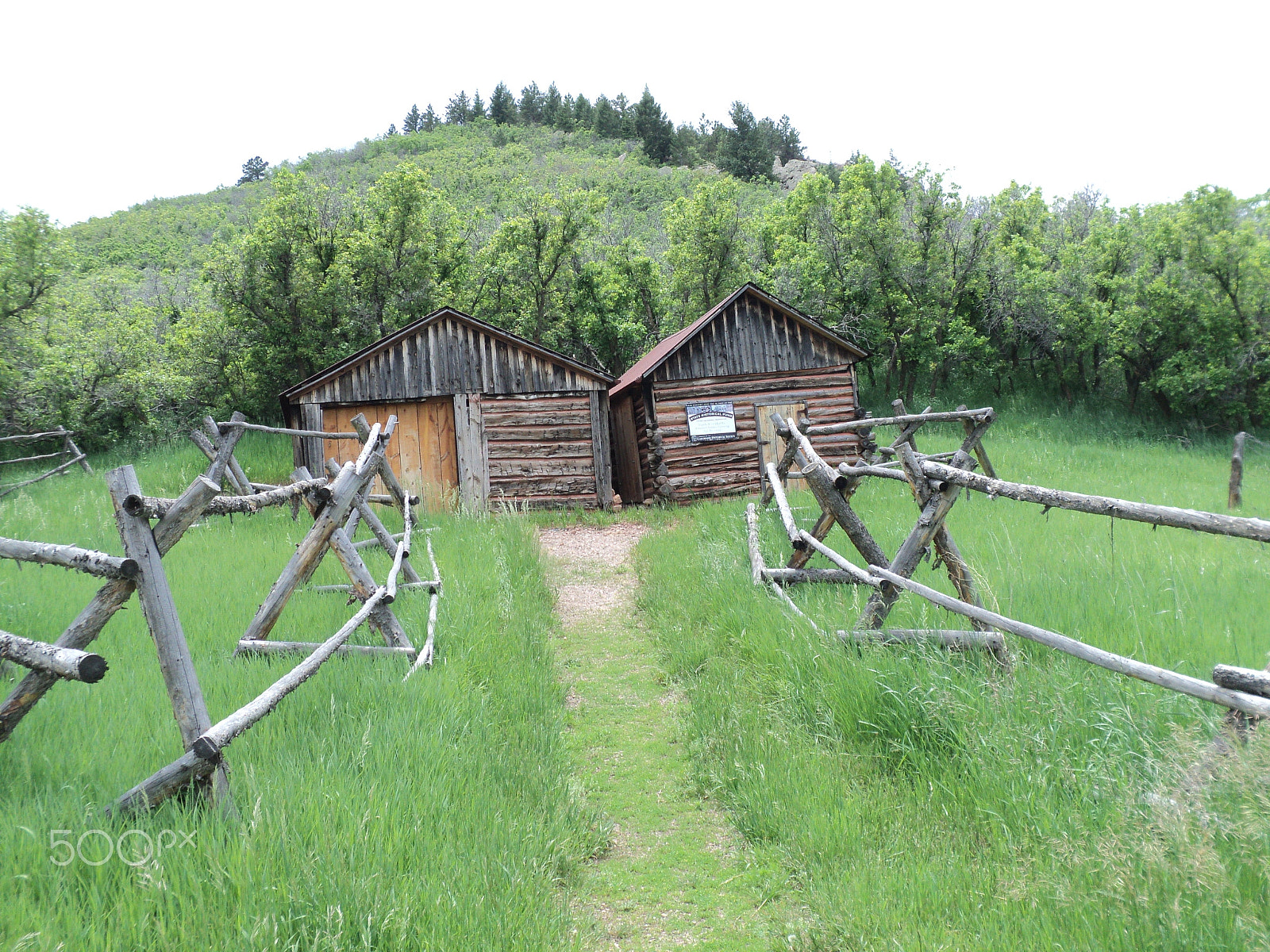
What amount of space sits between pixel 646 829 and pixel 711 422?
47.1 ft

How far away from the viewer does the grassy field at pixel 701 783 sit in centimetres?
271

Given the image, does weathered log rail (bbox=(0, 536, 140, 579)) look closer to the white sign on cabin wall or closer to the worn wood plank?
the worn wood plank

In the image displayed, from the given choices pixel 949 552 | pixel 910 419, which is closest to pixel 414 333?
pixel 910 419

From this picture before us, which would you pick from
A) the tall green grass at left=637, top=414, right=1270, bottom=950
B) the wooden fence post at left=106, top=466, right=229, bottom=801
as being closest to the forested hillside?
the wooden fence post at left=106, top=466, right=229, bottom=801

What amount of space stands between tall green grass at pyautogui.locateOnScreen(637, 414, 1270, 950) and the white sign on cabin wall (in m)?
10.5

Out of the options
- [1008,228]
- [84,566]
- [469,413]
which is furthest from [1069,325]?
[84,566]

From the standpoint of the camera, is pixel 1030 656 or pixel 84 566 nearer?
pixel 84 566

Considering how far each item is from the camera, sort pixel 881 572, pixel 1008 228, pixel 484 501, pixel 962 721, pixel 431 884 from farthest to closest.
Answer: pixel 1008 228
pixel 484 501
pixel 881 572
pixel 962 721
pixel 431 884

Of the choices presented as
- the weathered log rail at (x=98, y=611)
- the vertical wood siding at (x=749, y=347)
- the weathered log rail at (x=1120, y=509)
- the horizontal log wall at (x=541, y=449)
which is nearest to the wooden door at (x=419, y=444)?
the horizontal log wall at (x=541, y=449)

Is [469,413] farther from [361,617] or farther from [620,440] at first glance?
[361,617]

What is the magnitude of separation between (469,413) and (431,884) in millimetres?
14809

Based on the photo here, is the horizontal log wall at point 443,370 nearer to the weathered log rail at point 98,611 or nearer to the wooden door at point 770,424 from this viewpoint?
the wooden door at point 770,424

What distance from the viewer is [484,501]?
56.0ft

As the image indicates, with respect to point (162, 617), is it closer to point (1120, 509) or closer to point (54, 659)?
point (54, 659)
